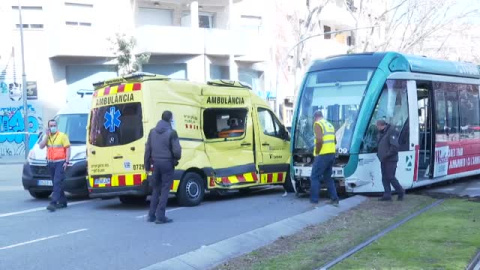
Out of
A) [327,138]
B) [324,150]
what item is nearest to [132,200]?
[324,150]

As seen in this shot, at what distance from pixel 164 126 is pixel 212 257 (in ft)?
10.2

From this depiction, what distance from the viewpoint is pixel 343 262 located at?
24.4 ft

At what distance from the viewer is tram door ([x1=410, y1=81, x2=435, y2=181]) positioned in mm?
14375

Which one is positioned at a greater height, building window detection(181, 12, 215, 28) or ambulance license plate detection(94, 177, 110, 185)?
building window detection(181, 12, 215, 28)

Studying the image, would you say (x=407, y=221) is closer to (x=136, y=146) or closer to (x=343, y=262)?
(x=343, y=262)

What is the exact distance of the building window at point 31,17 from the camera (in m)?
29.7

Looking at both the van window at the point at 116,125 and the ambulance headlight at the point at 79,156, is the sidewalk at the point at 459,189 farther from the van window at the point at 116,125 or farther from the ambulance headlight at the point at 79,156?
the ambulance headlight at the point at 79,156

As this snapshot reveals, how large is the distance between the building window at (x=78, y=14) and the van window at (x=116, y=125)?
18.3 m

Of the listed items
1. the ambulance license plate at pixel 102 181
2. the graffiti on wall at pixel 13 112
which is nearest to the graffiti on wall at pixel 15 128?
the graffiti on wall at pixel 13 112

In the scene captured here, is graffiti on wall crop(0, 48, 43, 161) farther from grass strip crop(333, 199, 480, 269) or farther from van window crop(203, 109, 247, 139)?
grass strip crop(333, 199, 480, 269)

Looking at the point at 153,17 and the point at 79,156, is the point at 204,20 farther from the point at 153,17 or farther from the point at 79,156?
the point at 79,156

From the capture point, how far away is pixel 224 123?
1390 centimetres

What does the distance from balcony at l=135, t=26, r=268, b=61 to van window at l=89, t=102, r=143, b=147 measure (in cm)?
1728

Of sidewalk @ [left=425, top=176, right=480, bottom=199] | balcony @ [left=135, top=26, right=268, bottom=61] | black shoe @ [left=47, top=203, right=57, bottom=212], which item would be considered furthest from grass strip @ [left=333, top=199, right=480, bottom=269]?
balcony @ [left=135, top=26, right=268, bottom=61]
